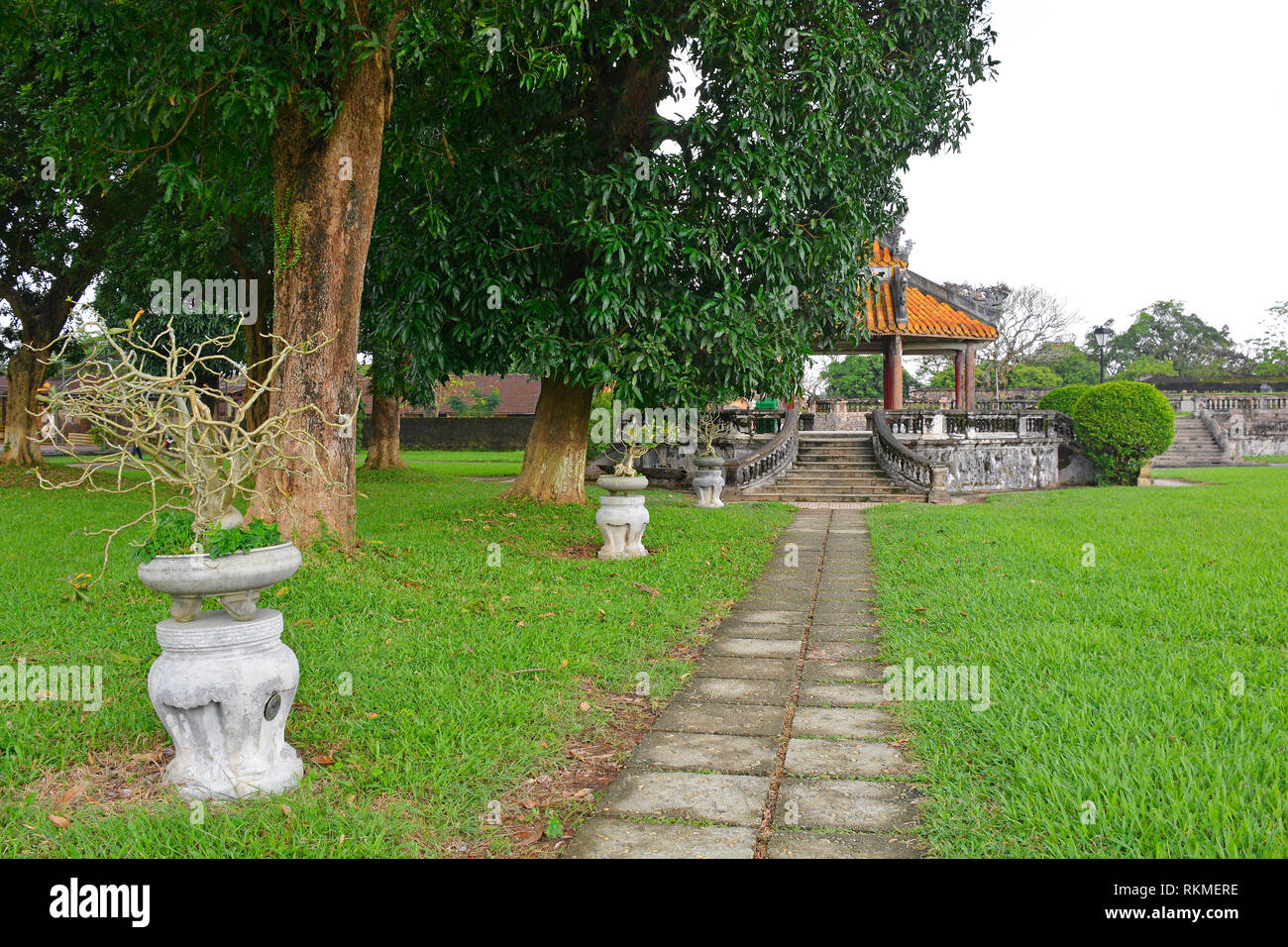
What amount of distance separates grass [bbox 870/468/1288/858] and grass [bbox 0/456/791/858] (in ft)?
5.28

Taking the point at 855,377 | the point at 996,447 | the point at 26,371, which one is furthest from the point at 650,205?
the point at 855,377

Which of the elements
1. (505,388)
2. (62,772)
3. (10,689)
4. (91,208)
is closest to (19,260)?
(91,208)

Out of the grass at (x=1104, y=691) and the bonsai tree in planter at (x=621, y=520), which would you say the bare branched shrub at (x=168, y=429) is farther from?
the bonsai tree in planter at (x=621, y=520)

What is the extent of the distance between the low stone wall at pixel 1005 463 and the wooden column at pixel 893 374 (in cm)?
337

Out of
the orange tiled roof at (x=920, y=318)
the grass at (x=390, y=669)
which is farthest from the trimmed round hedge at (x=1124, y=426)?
the grass at (x=390, y=669)

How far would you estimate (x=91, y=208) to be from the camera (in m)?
17.8

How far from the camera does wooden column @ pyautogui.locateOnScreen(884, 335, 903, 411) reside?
71.3 ft

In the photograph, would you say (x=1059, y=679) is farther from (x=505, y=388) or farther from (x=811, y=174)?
(x=505, y=388)

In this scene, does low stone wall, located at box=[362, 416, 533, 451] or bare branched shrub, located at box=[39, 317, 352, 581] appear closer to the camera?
bare branched shrub, located at box=[39, 317, 352, 581]

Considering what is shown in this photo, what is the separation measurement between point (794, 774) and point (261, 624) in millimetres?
2340

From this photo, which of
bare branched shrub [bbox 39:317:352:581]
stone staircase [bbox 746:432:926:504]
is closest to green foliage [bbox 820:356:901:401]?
stone staircase [bbox 746:432:926:504]

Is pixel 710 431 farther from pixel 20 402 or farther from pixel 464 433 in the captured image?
pixel 464 433

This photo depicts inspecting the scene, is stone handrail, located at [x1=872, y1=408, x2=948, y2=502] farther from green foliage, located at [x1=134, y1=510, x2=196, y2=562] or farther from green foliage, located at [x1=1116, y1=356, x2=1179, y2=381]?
green foliage, located at [x1=1116, y1=356, x2=1179, y2=381]

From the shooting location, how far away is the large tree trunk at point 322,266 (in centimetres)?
778
